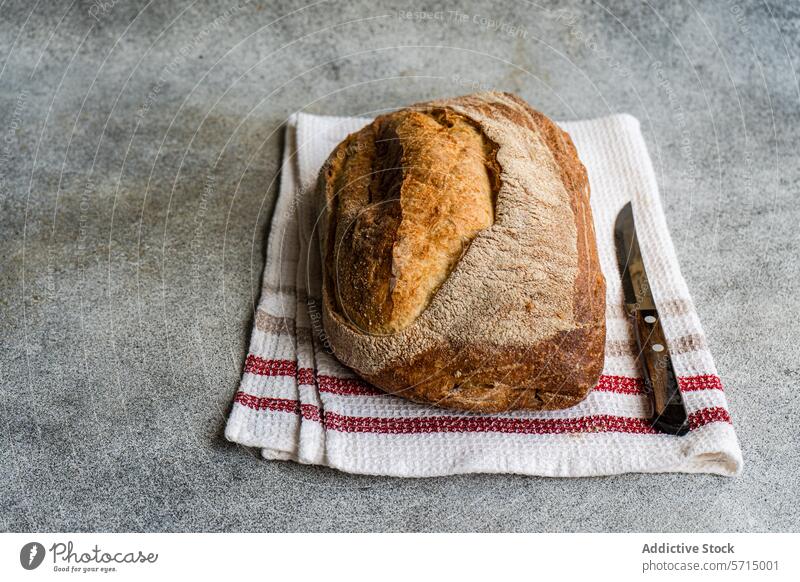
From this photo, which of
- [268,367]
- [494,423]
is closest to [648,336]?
[494,423]

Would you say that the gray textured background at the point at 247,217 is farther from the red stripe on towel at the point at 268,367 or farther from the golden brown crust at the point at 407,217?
the golden brown crust at the point at 407,217

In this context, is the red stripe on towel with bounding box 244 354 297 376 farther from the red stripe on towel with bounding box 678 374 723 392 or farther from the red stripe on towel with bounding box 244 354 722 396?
the red stripe on towel with bounding box 678 374 723 392

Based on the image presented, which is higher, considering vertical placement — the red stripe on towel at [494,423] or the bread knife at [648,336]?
the bread knife at [648,336]

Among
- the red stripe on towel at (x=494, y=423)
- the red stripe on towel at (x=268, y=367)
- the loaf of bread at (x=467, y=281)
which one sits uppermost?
the loaf of bread at (x=467, y=281)

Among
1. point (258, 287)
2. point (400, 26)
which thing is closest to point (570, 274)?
point (258, 287)

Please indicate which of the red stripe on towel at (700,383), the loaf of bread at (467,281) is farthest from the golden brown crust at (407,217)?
the red stripe on towel at (700,383)

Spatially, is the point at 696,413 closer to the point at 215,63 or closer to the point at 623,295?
the point at 623,295

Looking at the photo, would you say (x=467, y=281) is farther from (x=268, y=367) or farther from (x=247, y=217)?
(x=247, y=217)
